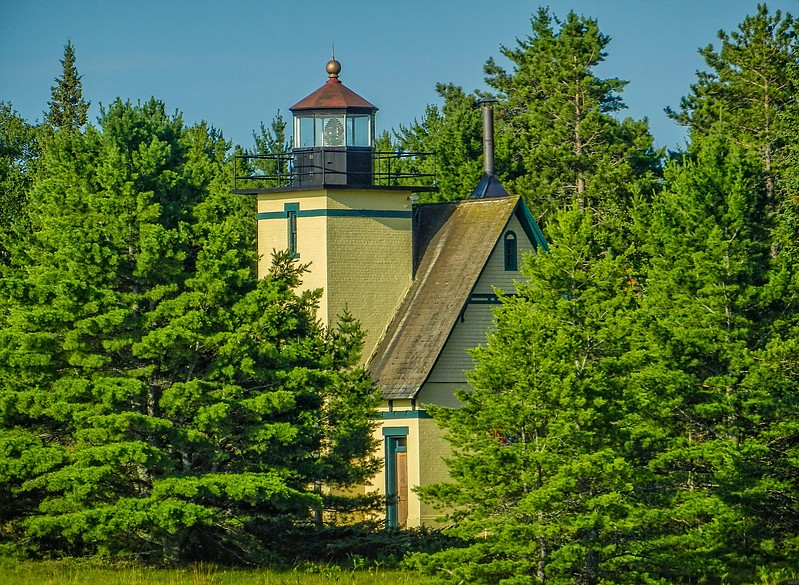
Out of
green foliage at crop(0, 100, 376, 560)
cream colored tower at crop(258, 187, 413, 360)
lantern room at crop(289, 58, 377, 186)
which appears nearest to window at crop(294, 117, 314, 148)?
lantern room at crop(289, 58, 377, 186)

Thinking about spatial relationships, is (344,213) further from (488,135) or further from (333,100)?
(488,135)

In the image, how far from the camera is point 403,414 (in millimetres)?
39469

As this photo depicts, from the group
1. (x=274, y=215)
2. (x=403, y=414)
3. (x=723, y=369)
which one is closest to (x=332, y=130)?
(x=274, y=215)

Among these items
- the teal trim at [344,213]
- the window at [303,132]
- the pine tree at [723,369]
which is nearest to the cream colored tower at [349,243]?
the teal trim at [344,213]

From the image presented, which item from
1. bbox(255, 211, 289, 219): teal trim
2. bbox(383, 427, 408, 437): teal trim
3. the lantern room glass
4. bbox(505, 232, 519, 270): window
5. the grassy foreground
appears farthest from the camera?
bbox(255, 211, 289, 219): teal trim

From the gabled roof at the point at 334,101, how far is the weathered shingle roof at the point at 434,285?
3.36 meters

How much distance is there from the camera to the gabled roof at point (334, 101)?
41.2 m

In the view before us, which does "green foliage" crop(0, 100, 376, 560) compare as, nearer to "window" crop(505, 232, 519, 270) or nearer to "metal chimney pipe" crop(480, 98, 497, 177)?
"window" crop(505, 232, 519, 270)

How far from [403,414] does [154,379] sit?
23.8 ft

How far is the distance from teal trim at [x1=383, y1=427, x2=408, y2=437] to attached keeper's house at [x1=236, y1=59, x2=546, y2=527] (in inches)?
0.9

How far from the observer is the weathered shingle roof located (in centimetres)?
3994

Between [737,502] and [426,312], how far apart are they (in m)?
8.95

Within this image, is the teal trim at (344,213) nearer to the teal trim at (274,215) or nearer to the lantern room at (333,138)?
the teal trim at (274,215)

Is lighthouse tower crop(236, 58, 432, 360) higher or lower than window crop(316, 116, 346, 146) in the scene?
lower
